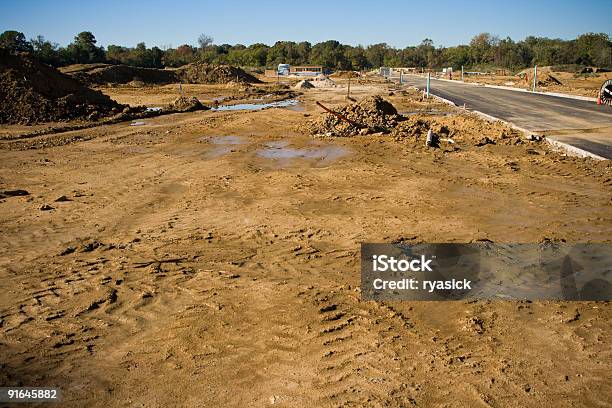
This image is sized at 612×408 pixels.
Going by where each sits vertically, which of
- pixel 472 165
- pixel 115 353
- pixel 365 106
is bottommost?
pixel 115 353

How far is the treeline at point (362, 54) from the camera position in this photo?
62.0m

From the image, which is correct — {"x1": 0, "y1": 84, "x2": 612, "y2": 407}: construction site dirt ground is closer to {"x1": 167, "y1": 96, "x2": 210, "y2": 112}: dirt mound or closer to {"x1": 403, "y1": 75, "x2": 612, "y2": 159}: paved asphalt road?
{"x1": 403, "y1": 75, "x2": 612, "y2": 159}: paved asphalt road

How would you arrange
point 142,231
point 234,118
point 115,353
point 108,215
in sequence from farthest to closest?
point 234,118, point 108,215, point 142,231, point 115,353

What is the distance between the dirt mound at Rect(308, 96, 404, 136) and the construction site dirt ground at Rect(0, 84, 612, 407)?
5.00m

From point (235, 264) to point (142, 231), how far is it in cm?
235

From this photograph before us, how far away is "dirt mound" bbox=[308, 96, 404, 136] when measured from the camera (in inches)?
648

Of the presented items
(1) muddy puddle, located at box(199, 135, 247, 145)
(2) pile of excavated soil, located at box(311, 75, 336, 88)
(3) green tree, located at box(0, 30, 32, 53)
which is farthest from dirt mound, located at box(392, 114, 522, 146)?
(3) green tree, located at box(0, 30, 32, 53)

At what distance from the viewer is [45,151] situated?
14.5m

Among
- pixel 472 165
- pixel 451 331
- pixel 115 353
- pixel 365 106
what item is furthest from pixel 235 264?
pixel 365 106

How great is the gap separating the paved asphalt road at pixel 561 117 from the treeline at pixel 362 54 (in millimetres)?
42621

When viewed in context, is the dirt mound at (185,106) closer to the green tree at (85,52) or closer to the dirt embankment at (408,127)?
the dirt embankment at (408,127)

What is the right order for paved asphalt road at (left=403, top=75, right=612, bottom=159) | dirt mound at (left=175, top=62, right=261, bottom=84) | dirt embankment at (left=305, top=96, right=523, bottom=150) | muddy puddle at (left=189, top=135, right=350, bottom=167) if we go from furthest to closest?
dirt mound at (left=175, top=62, right=261, bottom=84), dirt embankment at (left=305, top=96, right=523, bottom=150), paved asphalt road at (left=403, top=75, right=612, bottom=159), muddy puddle at (left=189, top=135, right=350, bottom=167)

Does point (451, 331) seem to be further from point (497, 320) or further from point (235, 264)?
point (235, 264)

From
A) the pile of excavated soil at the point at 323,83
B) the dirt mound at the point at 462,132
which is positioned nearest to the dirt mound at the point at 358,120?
the dirt mound at the point at 462,132
